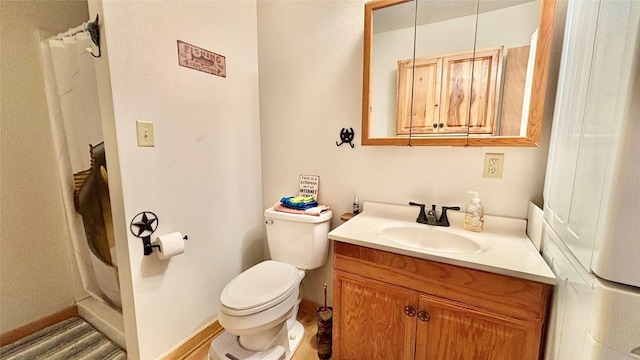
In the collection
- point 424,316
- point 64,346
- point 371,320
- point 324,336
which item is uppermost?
point 424,316

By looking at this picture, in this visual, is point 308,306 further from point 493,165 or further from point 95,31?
point 95,31

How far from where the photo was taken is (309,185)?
167 cm

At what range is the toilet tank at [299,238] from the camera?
1465 mm

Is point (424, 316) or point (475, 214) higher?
→ point (475, 214)

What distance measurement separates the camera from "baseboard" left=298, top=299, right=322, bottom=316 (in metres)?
1.76

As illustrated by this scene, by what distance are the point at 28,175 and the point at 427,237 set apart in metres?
2.26

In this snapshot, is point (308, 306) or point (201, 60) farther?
point (308, 306)

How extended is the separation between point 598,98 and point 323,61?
4.06 feet

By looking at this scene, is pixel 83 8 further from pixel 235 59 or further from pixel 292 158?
pixel 292 158

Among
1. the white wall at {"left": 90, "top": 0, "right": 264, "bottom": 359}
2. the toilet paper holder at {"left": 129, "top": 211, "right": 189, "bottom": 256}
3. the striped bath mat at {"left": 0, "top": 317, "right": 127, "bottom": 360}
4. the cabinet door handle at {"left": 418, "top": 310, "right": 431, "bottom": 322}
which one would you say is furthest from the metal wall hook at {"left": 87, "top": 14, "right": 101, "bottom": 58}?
the cabinet door handle at {"left": 418, "top": 310, "right": 431, "bottom": 322}

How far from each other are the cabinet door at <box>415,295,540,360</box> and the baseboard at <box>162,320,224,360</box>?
1203 millimetres

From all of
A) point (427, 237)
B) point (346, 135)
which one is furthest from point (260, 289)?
point (346, 135)

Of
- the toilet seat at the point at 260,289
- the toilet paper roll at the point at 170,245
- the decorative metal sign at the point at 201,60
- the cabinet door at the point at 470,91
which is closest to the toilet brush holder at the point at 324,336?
the toilet seat at the point at 260,289

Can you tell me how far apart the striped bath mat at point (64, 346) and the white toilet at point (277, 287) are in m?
0.78
